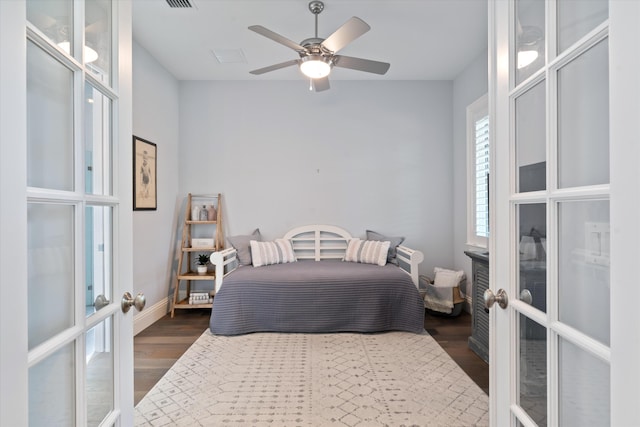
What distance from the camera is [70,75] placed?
0.87 metres

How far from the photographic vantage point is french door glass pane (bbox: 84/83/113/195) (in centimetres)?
96

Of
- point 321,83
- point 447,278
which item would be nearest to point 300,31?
point 321,83

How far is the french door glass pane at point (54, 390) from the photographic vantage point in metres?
0.74

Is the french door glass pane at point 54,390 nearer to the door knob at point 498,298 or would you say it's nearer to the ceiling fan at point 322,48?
the door knob at point 498,298

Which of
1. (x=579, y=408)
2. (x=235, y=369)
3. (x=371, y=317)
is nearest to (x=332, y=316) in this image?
(x=371, y=317)

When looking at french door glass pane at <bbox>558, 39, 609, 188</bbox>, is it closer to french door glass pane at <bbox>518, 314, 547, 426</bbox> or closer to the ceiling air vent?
french door glass pane at <bbox>518, 314, 547, 426</bbox>

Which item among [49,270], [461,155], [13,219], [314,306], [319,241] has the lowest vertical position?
[314,306]

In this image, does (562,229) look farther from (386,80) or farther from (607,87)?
(386,80)

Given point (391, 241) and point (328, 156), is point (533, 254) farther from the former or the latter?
point (328, 156)

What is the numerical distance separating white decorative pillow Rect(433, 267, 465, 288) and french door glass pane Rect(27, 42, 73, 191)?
12.1 ft

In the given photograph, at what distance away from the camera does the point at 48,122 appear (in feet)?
2.65

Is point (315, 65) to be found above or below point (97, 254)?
above

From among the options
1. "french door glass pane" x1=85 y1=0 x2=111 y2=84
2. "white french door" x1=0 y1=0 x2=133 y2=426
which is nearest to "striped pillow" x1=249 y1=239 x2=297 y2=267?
"white french door" x1=0 y1=0 x2=133 y2=426

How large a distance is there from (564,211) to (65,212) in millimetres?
1216
